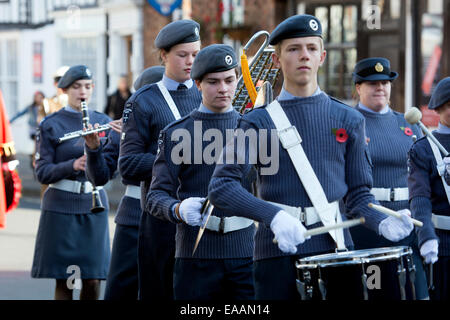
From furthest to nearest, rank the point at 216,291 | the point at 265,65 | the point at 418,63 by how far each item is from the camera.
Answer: the point at 418,63 → the point at 265,65 → the point at 216,291

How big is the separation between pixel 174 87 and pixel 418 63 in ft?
43.8

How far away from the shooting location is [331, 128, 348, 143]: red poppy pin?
442cm

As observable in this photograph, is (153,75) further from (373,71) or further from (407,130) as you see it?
(407,130)

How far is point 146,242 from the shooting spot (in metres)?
6.38

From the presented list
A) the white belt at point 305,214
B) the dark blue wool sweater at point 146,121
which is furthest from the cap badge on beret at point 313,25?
the dark blue wool sweater at point 146,121

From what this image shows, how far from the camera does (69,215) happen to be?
26.6 feet

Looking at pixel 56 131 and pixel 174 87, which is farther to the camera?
pixel 56 131

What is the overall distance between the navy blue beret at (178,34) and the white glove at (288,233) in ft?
7.89

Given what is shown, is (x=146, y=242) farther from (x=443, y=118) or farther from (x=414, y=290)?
(x=414, y=290)

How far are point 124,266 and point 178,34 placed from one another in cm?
165

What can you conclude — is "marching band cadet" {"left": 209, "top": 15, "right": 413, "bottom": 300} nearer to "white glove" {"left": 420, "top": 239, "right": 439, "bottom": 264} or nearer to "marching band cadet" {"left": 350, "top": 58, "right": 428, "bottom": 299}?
"white glove" {"left": 420, "top": 239, "right": 439, "bottom": 264}

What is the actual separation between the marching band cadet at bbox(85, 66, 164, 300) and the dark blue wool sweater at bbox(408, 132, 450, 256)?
175 centimetres

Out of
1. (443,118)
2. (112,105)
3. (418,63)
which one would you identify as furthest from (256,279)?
(112,105)

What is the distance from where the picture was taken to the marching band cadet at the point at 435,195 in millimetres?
6086
